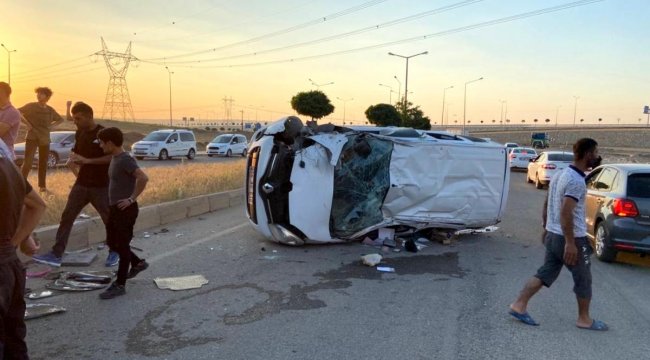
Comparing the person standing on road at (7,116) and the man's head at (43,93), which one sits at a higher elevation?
the man's head at (43,93)

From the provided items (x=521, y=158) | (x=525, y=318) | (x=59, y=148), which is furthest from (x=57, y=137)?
(x=521, y=158)

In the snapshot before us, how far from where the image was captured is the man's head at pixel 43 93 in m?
8.52

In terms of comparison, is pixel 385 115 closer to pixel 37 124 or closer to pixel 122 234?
pixel 37 124

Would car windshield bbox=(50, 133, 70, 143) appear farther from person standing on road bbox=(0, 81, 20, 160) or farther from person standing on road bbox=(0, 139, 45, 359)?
person standing on road bbox=(0, 139, 45, 359)

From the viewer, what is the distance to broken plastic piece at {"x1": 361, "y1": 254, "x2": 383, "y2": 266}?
7117 mm

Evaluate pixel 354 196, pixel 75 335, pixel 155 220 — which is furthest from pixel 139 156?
pixel 75 335

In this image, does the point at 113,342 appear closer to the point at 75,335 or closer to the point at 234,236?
the point at 75,335

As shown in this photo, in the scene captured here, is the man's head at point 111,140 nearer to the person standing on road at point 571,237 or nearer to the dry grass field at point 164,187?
the dry grass field at point 164,187

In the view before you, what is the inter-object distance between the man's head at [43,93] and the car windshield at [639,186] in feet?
29.6

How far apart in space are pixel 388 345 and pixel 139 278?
319 centimetres

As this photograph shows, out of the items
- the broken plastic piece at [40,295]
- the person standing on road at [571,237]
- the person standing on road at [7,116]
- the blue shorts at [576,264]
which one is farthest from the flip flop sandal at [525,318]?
the person standing on road at [7,116]

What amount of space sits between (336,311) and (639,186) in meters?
5.14

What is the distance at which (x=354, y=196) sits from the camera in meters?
8.21

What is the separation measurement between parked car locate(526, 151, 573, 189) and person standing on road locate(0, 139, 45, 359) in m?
19.0
